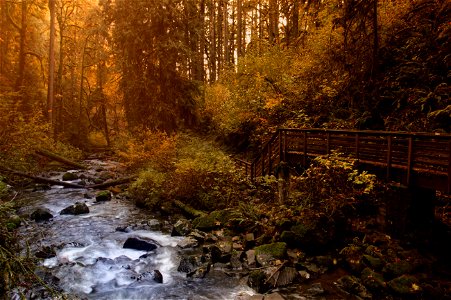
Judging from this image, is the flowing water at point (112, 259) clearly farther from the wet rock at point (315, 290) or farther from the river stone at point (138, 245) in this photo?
the wet rock at point (315, 290)

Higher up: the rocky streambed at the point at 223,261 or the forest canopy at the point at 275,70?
the forest canopy at the point at 275,70

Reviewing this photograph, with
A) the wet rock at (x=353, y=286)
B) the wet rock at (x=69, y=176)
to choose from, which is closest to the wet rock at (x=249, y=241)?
the wet rock at (x=353, y=286)

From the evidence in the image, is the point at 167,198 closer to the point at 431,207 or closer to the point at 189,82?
the point at 189,82

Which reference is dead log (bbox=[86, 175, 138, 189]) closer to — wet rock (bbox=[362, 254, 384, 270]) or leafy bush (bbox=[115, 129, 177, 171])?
leafy bush (bbox=[115, 129, 177, 171])

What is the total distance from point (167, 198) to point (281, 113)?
7.15 metres

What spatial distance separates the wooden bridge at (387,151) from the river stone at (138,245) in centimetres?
602

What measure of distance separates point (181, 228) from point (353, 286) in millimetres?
6425

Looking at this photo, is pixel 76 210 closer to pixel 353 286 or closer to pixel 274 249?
pixel 274 249

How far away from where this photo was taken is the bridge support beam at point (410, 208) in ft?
27.9

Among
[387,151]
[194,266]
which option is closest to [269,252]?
[194,266]

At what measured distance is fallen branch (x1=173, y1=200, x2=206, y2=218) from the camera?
1326 centimetres

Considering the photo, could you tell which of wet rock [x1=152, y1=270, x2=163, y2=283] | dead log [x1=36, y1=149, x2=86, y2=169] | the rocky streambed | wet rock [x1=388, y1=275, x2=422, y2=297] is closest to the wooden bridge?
the rocky streambed

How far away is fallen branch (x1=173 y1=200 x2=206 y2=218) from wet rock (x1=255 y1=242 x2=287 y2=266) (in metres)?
3.95

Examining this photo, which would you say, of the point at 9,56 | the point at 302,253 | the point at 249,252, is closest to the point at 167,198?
the point at 249,252
